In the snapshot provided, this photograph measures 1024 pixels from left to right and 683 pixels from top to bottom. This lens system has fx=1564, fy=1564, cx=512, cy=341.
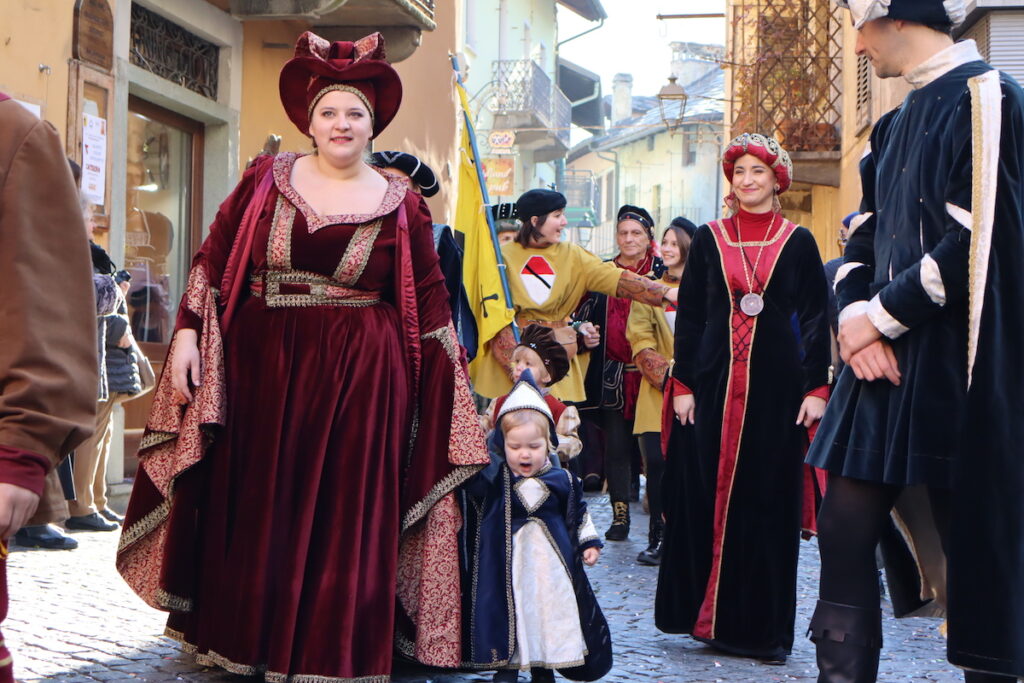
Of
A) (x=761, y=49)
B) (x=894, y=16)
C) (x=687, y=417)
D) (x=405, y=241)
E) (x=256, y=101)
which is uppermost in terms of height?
(x=761, y=49)

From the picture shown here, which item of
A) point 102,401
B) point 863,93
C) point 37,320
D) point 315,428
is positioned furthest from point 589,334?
point 863,93

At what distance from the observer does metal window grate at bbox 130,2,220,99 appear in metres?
10.5

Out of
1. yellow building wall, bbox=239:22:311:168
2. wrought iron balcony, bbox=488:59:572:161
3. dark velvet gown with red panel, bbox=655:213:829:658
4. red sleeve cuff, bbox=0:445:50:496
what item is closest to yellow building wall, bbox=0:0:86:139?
yellow building wall, bbox=239:22:311:168

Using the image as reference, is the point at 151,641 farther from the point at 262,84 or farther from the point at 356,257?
the point at 262,84

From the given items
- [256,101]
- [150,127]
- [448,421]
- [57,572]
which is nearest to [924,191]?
[448,421]

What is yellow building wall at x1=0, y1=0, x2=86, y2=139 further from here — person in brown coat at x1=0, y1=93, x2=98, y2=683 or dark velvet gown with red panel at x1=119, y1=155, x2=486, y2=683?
person in brown coat at x1=0, y1=93, x2=98, y2=683

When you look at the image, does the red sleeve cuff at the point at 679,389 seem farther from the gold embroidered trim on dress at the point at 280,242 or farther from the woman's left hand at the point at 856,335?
the woman's left hand at the point at 856,335

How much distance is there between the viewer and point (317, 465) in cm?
489

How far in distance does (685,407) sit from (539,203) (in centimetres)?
279

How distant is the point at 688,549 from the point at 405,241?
6.09 ft

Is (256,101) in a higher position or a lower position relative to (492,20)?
lower

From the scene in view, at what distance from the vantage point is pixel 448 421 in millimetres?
5129

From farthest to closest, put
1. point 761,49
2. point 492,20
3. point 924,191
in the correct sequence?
point 492,20 < point 761,49 < point 924,191

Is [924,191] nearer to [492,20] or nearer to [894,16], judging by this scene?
[894,16]
